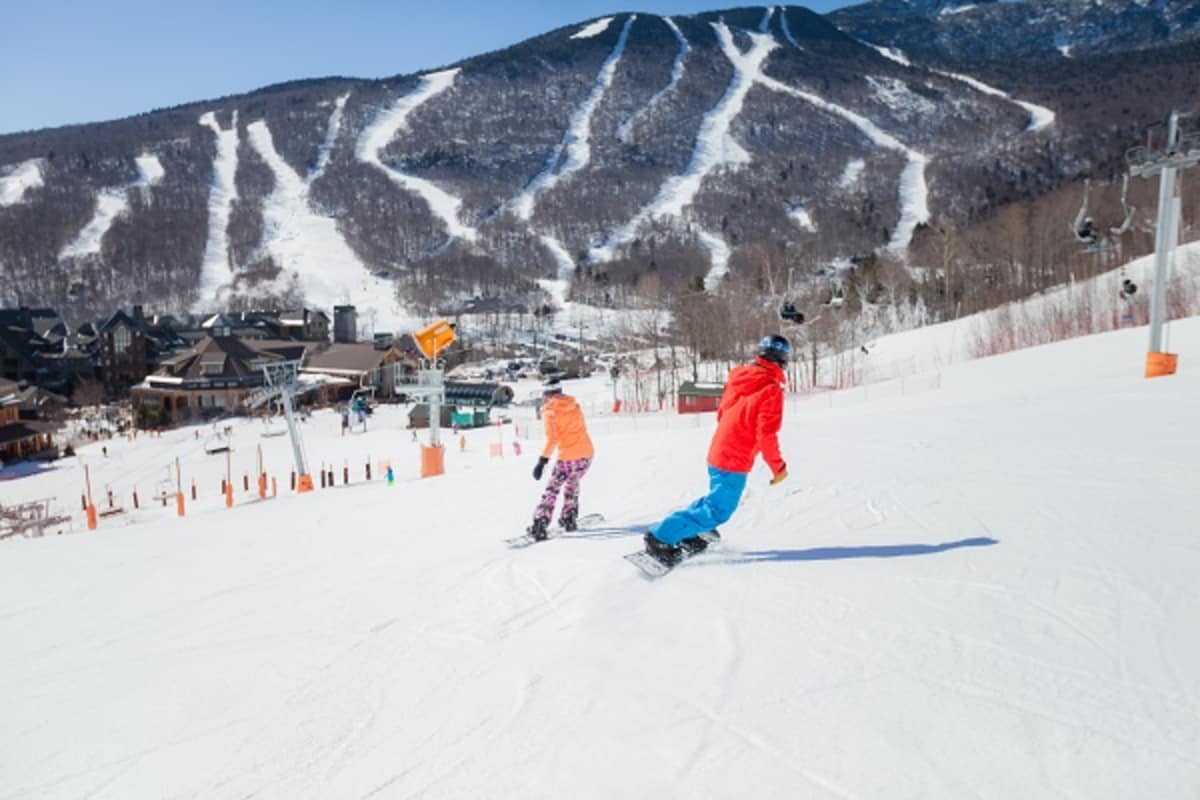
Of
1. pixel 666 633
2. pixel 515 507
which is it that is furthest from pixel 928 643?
pixel 515 507

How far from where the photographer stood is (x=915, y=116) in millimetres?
165500

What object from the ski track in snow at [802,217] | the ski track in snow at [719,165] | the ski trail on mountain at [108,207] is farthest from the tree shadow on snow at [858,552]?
the ski trail on mountain at [108,207]

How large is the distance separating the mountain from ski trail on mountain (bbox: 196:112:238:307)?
0.66m

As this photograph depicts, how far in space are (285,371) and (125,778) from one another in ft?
58.6

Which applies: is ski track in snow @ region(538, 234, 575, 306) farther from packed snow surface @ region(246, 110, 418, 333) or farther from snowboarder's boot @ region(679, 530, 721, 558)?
snowboarder's boot @ region(679, 530, 721, 558)

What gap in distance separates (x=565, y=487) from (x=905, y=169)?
15625cm

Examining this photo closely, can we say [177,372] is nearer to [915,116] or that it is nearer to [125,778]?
[125,778]

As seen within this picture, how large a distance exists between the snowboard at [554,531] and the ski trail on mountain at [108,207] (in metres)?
140

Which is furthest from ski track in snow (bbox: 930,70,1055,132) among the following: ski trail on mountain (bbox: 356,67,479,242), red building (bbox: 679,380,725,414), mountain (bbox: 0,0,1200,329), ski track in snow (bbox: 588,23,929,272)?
red building (bbox: 679,380,725,414)

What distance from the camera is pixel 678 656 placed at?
110 inches

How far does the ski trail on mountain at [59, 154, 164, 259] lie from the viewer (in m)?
117

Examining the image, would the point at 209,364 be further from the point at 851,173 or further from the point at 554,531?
the point at 851,173

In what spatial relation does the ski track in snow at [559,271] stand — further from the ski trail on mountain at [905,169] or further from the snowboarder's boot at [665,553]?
the snowboarder's boot at [665,553]

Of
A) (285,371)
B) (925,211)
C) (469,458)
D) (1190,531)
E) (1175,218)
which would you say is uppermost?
(925,211)
